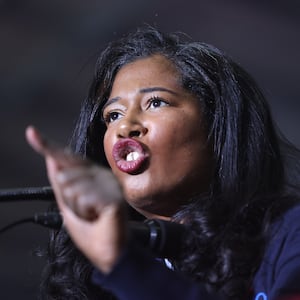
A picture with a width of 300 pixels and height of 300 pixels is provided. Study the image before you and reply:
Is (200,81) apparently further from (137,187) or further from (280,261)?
(280,261)

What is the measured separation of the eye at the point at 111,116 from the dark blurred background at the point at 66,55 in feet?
1.74

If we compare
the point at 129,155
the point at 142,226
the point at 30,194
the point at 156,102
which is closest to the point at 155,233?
the point at 142,226

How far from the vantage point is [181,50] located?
2.09m

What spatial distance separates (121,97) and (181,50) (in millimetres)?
221

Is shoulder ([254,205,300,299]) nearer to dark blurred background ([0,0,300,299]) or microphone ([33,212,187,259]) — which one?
microphone ([33,212,187,259])

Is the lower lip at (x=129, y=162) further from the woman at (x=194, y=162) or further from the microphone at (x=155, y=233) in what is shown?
the microphone at (x=155, y=233)

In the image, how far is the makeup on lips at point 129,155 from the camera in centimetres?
183

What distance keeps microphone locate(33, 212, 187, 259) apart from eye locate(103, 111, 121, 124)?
Result: 0.57m

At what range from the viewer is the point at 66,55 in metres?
2.60

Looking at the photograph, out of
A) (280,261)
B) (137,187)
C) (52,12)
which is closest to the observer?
(280,261)

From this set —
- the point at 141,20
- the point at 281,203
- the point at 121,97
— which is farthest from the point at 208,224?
the point at 141,20

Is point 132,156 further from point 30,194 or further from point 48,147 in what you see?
point 48,147

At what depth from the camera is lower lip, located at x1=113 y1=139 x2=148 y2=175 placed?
183 centimetres

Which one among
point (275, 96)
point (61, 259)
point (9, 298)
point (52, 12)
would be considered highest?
point (52, 12)
